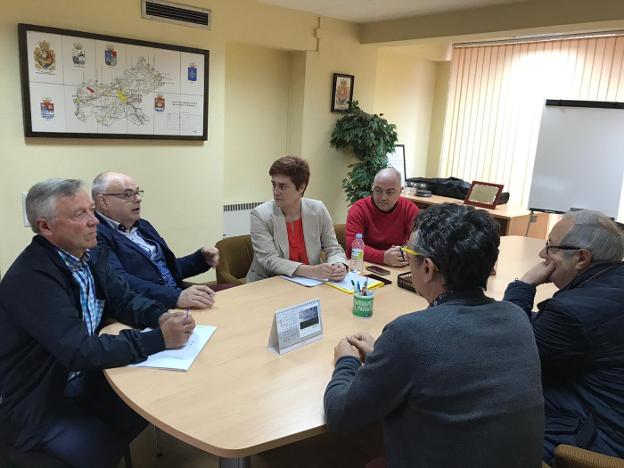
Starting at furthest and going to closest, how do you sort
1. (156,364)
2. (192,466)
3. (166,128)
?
(166,128) → (192,466) → (156,364)

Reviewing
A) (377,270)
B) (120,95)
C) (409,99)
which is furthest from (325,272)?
(409,99)

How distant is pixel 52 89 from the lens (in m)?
3.24

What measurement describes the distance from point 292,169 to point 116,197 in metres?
0.87

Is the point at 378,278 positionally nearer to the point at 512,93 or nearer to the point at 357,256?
the point at 357,256

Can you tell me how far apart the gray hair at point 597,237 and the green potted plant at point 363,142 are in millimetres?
3336

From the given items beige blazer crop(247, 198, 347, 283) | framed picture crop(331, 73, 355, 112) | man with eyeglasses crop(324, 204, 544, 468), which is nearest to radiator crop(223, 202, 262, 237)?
framed picture crop(331, 73, 355, 112)

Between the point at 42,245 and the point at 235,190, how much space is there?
3.32 meters

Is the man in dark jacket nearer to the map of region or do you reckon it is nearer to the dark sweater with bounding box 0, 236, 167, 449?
the dark sweater with bounding box 0, 236, 167, 449

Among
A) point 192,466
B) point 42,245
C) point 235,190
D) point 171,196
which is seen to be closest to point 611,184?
point 235,190

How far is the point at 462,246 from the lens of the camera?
1138 millimetres

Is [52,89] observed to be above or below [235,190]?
above

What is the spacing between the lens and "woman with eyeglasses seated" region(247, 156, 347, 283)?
2406 mm

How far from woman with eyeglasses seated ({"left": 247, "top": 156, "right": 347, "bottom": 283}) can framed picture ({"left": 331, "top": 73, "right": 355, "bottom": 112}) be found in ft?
8.51

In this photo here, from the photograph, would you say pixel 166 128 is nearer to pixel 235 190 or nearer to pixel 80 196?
pixel 235 190
